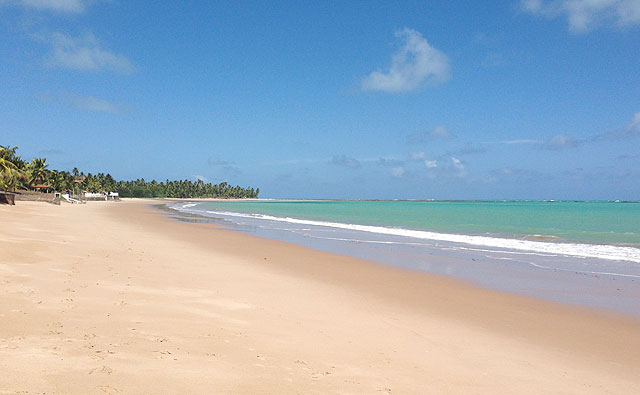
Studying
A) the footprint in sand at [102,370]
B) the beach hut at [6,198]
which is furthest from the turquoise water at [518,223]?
the beach hut at [6,198]

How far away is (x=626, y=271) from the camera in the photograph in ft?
51.4

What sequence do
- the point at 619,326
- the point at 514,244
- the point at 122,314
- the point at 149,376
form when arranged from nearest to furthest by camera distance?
the point at 149,376, the point at 122,314, the point at 619,326, the point at 514,244

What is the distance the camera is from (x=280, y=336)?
21.9ft

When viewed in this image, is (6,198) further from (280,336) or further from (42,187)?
(280,336)

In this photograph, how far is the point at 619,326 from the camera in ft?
28.0

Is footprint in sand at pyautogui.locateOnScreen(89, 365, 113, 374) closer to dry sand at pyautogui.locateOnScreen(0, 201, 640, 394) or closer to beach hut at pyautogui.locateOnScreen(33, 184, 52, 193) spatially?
dry sand at pyautogui.locateOnScreen(0, 201, 640, 394)

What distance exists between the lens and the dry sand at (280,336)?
188 inches

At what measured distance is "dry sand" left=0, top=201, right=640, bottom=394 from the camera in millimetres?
4766

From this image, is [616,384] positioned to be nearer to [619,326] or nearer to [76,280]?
[619,326]

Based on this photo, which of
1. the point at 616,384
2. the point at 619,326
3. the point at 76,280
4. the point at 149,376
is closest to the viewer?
the point at 149,376

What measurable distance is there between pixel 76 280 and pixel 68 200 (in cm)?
8842

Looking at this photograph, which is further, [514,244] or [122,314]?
[514,244]

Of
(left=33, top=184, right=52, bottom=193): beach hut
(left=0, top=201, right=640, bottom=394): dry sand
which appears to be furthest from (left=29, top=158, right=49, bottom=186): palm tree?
(left=0, top=201, right=640, bottom=394): dry sand

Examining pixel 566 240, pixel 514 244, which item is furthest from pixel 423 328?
pixel 566 240
